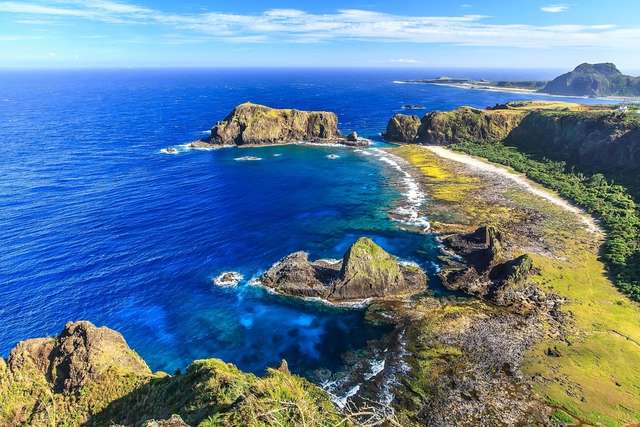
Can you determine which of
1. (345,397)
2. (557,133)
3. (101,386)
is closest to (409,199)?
(345,397)

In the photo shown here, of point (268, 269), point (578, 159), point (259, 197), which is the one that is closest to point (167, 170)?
point (259, 197)

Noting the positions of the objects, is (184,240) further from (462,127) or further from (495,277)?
(462,127)

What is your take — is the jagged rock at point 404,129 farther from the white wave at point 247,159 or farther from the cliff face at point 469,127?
the white wave at point 247,159

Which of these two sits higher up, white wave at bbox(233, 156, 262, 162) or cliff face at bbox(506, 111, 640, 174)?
cliff face at bbox(506, 111, 640, 174)

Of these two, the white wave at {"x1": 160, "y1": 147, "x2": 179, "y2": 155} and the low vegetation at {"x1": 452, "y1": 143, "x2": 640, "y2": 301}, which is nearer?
the low vegetation at {"x1": 452, "y1": 143, "x2": 640, "y2": 301}

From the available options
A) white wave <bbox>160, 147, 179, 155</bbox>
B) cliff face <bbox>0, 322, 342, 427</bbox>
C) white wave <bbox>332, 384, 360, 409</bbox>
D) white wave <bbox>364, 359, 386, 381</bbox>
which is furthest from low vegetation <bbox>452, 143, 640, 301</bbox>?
white wave <bbox>160, 147, 179, 155</bbox>

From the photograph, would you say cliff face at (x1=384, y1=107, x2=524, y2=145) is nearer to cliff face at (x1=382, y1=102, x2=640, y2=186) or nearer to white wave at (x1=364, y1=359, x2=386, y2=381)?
cliff face at (x1=382, y1=102, x2=640, y2=186)

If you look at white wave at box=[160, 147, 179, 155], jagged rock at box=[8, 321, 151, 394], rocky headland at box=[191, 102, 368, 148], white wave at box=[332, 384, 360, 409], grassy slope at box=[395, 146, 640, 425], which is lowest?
white wave at box=[332, 384, 360, 409]

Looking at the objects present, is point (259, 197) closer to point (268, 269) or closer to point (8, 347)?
point (268, 269)
